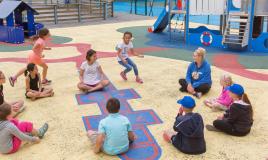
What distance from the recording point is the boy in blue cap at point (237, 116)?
5148mm

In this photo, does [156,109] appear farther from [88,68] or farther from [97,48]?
[97,48]

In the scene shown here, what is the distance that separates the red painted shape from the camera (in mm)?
9227

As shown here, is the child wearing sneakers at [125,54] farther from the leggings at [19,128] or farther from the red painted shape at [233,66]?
the leggings at [19,128]

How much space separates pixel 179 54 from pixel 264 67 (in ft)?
10.3

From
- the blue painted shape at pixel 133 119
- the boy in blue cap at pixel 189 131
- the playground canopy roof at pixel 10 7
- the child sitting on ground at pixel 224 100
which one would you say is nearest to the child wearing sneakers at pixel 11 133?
the blue painted shape at pixel 133 119

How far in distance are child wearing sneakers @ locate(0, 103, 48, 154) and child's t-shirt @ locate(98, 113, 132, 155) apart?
1187 mm

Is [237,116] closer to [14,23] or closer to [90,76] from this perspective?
[90,76]

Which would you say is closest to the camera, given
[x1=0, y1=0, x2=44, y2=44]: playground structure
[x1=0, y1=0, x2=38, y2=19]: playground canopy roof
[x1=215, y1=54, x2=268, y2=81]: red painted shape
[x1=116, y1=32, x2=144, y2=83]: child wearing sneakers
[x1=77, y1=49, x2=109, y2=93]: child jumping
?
[x1=77, y1=49, x2=109, y2=93]: child jumping

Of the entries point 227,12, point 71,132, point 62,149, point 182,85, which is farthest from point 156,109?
point 227,12

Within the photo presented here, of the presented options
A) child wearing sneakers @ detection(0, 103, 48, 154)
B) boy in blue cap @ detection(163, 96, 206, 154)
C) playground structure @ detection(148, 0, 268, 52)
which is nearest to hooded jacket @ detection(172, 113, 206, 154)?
boy in blue cap @ detection(163, 96, 206, 154)

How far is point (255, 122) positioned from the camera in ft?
19.9

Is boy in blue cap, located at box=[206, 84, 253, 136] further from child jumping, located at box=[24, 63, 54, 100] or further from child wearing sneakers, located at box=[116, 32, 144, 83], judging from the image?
child jumping, located at box=[24, 63, 54, 100]

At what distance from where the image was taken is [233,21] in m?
13.3

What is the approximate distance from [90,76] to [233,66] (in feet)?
16.5
